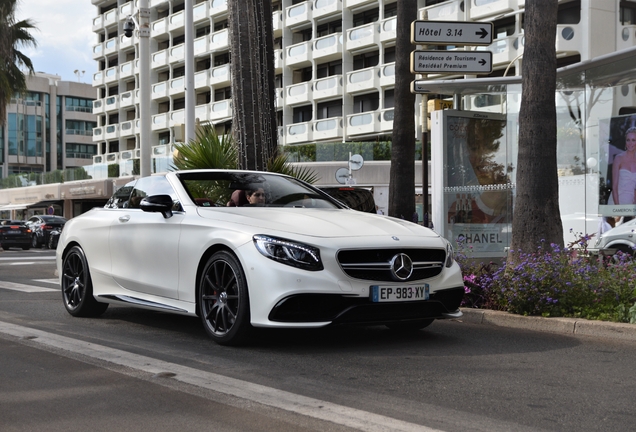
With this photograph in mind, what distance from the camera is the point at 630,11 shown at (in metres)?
36.3

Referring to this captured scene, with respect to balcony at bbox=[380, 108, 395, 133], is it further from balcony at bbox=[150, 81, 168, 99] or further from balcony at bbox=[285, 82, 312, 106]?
balcony at bbox=[150, 81, 168, 99]

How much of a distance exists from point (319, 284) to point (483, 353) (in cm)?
136

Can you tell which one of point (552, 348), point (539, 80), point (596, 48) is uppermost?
point (596, 48)

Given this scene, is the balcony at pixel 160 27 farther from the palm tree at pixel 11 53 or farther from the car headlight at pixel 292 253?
the car headlight at pixel 292 253

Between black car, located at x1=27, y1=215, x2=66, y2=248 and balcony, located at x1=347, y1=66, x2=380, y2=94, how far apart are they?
17.2 meters

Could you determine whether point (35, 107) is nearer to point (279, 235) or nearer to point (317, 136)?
point (317, 136)

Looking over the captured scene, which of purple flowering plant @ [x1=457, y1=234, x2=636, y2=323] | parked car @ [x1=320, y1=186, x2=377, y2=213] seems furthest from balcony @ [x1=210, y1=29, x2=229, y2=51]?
purple flowering plant @ [x1=457, y1=234, x2=636, y2=323]

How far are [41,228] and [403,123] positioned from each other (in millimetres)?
26548

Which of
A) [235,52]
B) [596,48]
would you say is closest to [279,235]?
[235,52]

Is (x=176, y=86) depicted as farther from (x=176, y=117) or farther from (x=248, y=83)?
(x=248, y=83)

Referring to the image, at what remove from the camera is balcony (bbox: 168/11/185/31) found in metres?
60.8

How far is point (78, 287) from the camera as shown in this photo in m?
8.84

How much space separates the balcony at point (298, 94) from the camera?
49781 mm

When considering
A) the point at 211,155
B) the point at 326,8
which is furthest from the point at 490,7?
the point at 211,155
